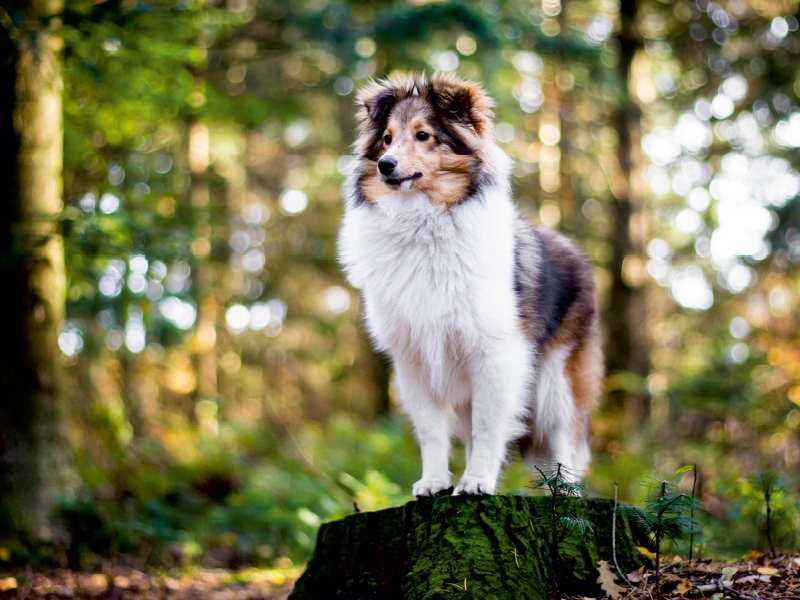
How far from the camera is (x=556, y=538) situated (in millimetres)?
3332

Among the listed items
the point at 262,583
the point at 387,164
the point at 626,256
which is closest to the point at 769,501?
the point at 387,164

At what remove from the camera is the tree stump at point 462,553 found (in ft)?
10.6

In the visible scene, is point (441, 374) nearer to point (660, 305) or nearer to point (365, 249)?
point (365, 249)

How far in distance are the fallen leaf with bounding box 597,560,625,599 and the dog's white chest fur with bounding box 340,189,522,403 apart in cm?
120

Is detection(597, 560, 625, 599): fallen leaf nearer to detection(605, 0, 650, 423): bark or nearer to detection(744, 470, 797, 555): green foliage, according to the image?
detection(744, 470, 797, 555): green foliage

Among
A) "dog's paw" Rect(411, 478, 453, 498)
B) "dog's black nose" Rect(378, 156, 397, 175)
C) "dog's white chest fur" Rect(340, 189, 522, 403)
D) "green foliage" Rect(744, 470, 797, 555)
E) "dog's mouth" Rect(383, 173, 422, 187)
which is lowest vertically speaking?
"green foliage" Rect(744, 470, 797, 555)

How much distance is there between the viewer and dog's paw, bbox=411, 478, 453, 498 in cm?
396

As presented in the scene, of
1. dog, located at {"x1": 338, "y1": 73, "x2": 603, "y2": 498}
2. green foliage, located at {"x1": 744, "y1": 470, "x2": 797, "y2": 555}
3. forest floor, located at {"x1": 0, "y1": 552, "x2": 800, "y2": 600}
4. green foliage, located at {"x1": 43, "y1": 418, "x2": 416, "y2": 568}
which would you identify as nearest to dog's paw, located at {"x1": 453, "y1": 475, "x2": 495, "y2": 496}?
dog, located at {"x1": 338, "y1": 73, "x2": 603, "y2": 498}

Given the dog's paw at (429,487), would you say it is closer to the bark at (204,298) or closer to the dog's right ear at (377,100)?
the dog's right ear at (377,100)

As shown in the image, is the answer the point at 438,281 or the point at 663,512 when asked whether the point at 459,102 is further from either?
the point at 663,512

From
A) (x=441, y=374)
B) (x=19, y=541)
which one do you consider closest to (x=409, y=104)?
(x=441, y=374)

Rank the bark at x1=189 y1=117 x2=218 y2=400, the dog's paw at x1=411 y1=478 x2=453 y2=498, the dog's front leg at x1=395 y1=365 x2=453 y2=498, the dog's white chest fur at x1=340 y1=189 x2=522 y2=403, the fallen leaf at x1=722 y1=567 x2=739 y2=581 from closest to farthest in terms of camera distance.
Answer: the fallen leaf at x1=722 y1=567 x2=739 y2=581, the dog's white chest fur at x1=340 y1=189 x2=522 y2=403, the dog's paw at x1=411 y1=478 x2=453 y2=498, the dog's front leg at x1=395 y1=365 x2=453 y2=498, the bark at x1=189 y1=117 x2=218 y2=400

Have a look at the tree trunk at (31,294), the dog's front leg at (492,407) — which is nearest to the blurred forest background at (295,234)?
the tree trunk at (31,294)

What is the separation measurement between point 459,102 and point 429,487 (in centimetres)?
222
